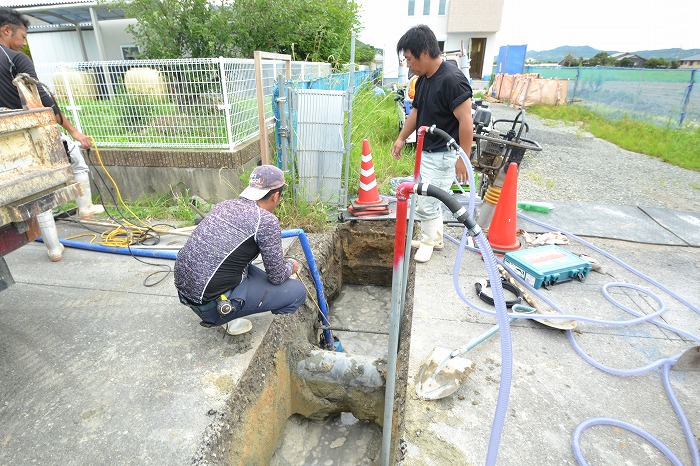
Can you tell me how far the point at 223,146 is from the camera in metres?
4.58

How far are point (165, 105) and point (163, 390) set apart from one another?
3697 mm

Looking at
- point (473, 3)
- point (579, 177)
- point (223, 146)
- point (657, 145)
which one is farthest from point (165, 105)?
point (473, 3)

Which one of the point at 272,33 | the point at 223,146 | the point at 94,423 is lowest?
the point at 94,423

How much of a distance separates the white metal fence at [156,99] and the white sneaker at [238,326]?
279cm

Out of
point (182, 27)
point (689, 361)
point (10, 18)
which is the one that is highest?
point (182, 27)

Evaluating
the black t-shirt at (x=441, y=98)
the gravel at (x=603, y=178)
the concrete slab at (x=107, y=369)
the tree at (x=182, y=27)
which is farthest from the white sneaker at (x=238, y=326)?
the tree at (x=182, y=27)

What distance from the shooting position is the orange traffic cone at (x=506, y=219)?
131 inches

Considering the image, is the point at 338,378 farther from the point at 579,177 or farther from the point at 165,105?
the point at 579,177

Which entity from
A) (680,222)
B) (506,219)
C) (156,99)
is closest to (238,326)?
(506,219)

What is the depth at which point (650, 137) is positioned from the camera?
8852mm

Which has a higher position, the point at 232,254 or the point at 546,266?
the point at 232,254

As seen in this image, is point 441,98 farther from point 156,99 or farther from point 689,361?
point 156,99

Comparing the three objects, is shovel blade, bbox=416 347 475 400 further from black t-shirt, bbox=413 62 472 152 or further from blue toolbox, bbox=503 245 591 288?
black t-shirt, bbox=413 62 472 152

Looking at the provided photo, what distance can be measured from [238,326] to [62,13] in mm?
13203
